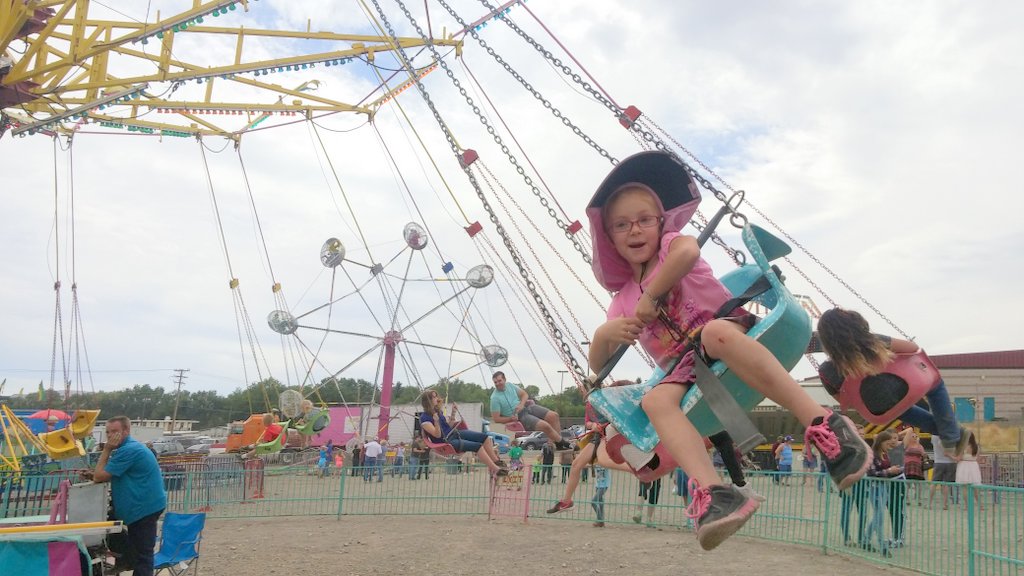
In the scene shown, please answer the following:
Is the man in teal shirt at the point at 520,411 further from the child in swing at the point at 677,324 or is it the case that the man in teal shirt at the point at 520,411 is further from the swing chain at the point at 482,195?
the child in swing at the point at 677,324

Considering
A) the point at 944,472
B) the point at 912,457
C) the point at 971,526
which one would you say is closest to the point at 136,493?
the point at 971,526

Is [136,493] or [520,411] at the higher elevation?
[520,411]

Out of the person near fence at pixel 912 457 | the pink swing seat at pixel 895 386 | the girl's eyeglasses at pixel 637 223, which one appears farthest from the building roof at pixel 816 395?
the girl's eyeglasses at pixel 637 223

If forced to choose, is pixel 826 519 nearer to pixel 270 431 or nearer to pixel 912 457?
pixel 912 457

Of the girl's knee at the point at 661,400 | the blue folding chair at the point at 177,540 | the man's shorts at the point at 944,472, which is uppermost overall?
the girl's knee at the point at 661,400

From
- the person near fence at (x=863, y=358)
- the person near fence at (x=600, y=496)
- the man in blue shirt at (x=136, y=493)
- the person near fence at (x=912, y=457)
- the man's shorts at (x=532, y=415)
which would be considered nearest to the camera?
the person near fence at (x=863, y=358)

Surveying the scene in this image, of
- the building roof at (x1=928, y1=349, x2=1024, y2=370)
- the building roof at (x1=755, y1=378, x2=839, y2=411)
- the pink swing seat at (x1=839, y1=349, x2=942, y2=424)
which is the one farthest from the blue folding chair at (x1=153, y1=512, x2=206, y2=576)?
the building roof at (x1=928, y1=349, x2=1024, y2=370)

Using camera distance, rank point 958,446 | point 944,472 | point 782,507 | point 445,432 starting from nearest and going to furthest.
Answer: point 958,446
point 944,472
point 445,432
point 782,507

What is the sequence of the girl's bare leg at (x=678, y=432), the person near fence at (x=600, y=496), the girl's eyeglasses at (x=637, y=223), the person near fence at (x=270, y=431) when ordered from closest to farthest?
the girl's bare leg at (x=678, y=432)
the girl's eyeglasses at (x=637, y=223)
the person near fence at (x=600, y=496)
the person near fence at (x=270, y=431)

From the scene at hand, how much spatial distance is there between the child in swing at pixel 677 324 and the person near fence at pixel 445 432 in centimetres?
730

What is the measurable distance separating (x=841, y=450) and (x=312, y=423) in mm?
18072

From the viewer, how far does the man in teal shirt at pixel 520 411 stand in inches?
396

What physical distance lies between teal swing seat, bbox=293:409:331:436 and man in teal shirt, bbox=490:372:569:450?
9419mm

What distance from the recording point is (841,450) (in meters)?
2.31
